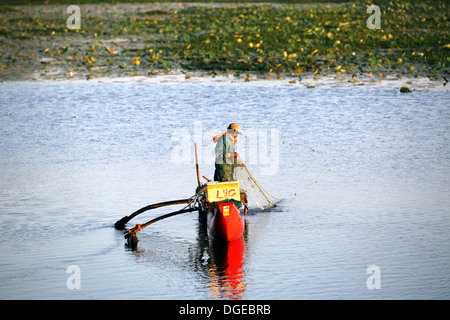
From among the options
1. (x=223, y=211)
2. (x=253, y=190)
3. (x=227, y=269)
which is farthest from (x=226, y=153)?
(x=227, y=269)

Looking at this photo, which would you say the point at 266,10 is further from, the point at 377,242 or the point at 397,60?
the point at 377,242

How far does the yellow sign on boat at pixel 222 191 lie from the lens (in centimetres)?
1559

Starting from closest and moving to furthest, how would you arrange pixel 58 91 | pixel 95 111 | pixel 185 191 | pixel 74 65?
pixel 185 191 < pixel 95 111 < pixel 58 91 < pixel 74 65

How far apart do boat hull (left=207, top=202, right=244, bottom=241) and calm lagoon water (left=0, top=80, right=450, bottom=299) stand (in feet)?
1.33

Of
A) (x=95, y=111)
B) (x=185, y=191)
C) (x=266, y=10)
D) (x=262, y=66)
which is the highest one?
(x=266, y=10)

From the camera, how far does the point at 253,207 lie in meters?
18.9

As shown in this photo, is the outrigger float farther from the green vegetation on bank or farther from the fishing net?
the green vegetation on bank

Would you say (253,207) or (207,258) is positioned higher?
(253,207)

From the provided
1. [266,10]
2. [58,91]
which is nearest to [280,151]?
[58,91]

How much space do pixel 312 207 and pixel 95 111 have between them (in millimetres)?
16394

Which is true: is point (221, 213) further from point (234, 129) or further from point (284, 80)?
point (284, 80)

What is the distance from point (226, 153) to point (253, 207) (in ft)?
8.39

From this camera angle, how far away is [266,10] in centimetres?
5881

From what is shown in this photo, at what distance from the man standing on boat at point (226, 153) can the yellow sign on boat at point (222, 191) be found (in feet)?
3.11
